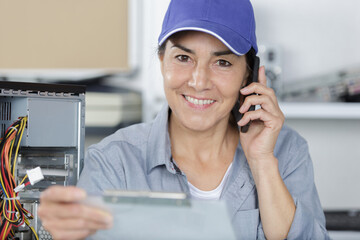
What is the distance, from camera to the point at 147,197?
2.02 feet

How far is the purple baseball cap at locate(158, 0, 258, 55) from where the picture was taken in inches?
42.9

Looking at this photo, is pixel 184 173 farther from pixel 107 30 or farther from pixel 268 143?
pixel 107 30

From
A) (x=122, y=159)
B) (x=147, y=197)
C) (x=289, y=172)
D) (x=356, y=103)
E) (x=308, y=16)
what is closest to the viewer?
(x=147, y=197)

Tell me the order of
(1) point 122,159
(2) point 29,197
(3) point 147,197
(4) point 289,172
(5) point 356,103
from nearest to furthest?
(3) point 147,197, (2) point 29,197, (1) point 122,159, (4) point 289,172, (5) point 356,103

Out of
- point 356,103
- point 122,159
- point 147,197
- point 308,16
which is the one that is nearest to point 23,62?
point 122,159

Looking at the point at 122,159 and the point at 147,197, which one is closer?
the point at 147,197

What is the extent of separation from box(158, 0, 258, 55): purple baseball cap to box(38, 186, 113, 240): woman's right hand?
0.56 meters

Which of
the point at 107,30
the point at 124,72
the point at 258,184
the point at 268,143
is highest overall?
the point at 107,30

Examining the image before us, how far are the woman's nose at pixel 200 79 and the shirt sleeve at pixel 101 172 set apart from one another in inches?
11.0

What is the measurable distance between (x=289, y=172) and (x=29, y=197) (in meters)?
0.70

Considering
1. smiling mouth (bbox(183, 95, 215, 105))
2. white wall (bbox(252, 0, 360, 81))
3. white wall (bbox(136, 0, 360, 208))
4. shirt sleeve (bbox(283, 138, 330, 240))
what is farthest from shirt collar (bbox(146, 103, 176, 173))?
white wall (bbox(252, 0, 360, 81))

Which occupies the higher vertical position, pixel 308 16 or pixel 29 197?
pixel 308 16

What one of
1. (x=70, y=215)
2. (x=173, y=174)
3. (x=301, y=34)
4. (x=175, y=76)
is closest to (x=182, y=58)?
(x=175, y=76)

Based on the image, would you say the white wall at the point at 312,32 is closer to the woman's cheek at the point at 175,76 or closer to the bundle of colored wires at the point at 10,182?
the woman's cheek at the point at 175,76
